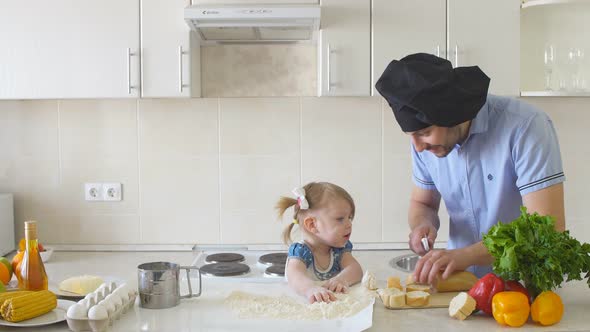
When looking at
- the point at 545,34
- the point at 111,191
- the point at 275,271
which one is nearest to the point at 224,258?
the point at 275,271

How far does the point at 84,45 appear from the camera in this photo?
264 cm

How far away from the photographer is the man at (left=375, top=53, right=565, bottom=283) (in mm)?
1746

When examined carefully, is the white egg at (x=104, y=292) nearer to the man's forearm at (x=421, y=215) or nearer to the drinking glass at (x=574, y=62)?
the man's forearm at (x=421, y=215)

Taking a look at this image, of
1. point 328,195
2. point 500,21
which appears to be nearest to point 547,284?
point 328,195

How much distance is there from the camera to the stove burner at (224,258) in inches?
107

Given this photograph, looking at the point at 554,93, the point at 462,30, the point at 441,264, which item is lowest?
the point at 441,264

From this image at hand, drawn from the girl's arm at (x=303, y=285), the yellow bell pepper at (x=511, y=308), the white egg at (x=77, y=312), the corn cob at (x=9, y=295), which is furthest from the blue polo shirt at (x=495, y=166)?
the corn cob at (x=9, y=295)

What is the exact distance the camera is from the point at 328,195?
2229mm

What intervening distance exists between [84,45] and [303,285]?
1.34 metres

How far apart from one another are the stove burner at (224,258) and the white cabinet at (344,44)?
736 millimetres

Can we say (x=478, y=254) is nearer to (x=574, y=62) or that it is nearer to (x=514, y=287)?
(x=514, y=287)

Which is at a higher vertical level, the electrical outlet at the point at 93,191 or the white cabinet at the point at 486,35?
the white cabinet at the point at 486,35

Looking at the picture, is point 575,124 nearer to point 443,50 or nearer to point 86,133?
point 443,50

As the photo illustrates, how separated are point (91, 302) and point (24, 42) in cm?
136
